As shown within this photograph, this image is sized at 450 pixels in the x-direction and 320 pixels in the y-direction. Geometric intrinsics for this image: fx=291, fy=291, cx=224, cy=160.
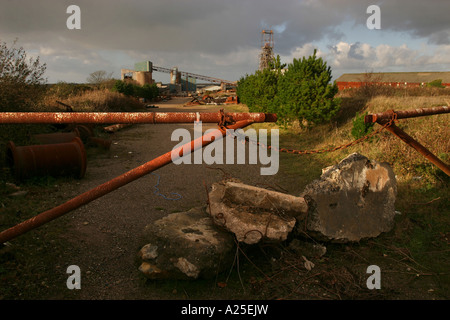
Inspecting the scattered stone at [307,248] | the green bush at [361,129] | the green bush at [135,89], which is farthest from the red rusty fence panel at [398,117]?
the green bush at [135,89]

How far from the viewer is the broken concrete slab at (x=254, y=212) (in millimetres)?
3596

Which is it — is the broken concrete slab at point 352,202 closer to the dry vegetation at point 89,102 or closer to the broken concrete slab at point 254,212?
the broken concrete slab at point 254,212

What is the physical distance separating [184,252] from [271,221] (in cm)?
116

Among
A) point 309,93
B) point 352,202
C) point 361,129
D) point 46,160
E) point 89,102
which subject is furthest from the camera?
point 89,102

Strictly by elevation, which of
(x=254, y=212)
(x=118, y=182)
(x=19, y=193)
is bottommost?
(x=19, y=193)

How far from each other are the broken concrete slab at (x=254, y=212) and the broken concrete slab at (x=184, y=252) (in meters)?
0.22

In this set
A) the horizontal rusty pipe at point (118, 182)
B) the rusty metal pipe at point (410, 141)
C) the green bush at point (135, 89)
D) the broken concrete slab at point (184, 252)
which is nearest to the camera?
the horizontal rusty pipe at point (118, 182)

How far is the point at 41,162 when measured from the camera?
6.82m

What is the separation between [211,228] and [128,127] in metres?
14.2

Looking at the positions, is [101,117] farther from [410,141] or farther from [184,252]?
[410,141]

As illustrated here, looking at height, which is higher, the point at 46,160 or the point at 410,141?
the point at 410,141

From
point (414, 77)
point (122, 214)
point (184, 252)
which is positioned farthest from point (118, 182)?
point (414, 77)

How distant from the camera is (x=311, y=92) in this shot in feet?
39.7
